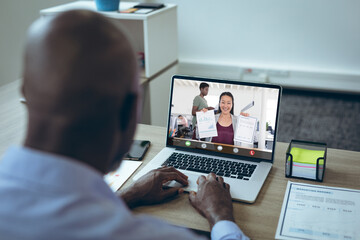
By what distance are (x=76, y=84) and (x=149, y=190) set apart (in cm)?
66

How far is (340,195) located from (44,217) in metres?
0.95

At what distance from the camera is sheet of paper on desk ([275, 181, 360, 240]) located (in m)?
1.11

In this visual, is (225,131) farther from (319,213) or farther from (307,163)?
(319,213)

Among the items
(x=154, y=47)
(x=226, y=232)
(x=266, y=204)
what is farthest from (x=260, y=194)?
(x=154, y=47)

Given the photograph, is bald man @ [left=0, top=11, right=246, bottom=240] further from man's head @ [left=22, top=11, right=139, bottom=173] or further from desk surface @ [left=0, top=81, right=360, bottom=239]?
Result: desk surface @ [left=0, top=81, right=360, bottom=239]

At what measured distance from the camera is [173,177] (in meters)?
1.32

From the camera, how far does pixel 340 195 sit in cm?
127

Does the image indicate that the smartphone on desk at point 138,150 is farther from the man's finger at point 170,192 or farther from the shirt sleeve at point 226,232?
the shirt sleeve at point 226,232

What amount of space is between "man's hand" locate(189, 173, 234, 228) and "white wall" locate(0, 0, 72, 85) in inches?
95.6

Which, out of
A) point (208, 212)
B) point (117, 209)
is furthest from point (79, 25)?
point (208, 212)

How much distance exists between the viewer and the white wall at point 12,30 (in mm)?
3168

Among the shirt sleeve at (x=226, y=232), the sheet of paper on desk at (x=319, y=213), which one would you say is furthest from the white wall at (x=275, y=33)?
the shirt sleeve at (x=226, y=232)

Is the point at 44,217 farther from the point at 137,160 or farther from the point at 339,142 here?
the point at 339,142

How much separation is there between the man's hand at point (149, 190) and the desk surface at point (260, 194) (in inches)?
0.8
